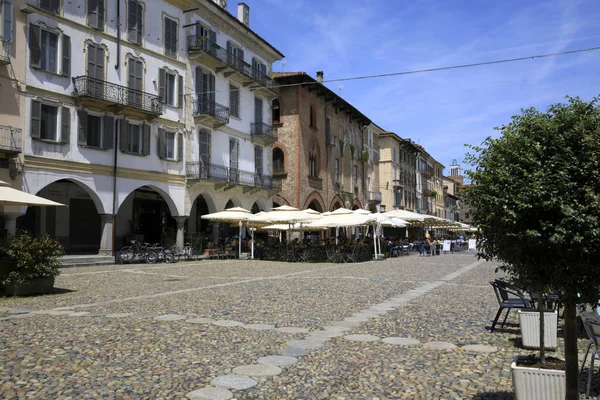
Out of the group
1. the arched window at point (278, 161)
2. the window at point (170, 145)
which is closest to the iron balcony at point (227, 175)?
the window at point (170, 145)

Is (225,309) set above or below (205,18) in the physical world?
below

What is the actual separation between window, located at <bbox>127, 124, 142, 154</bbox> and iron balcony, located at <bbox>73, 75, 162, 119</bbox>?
24.5 inches

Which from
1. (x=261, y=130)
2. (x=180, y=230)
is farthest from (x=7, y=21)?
(x=261, y=130)

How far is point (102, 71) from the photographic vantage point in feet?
76.1

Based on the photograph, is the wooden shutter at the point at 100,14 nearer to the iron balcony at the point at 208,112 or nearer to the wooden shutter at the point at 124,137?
the wooden shutter at the point at 124,137

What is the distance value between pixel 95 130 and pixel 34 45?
4.20m

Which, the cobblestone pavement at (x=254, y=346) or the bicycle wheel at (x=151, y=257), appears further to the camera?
the bicycle wheel at (x=151, y=257)

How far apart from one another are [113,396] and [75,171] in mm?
19427

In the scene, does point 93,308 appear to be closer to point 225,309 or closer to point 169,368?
point 225,309

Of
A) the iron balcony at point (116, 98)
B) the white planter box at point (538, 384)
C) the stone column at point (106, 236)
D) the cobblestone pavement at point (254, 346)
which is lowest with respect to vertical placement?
the cobblestone pavement at point (254, 346)

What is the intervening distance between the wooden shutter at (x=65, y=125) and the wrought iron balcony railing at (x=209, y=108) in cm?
772

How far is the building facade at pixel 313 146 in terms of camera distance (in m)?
38.0

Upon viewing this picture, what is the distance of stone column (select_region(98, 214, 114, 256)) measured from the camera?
23391 millimetres

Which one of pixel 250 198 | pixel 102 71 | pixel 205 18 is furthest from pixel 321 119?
pixel 102 71
